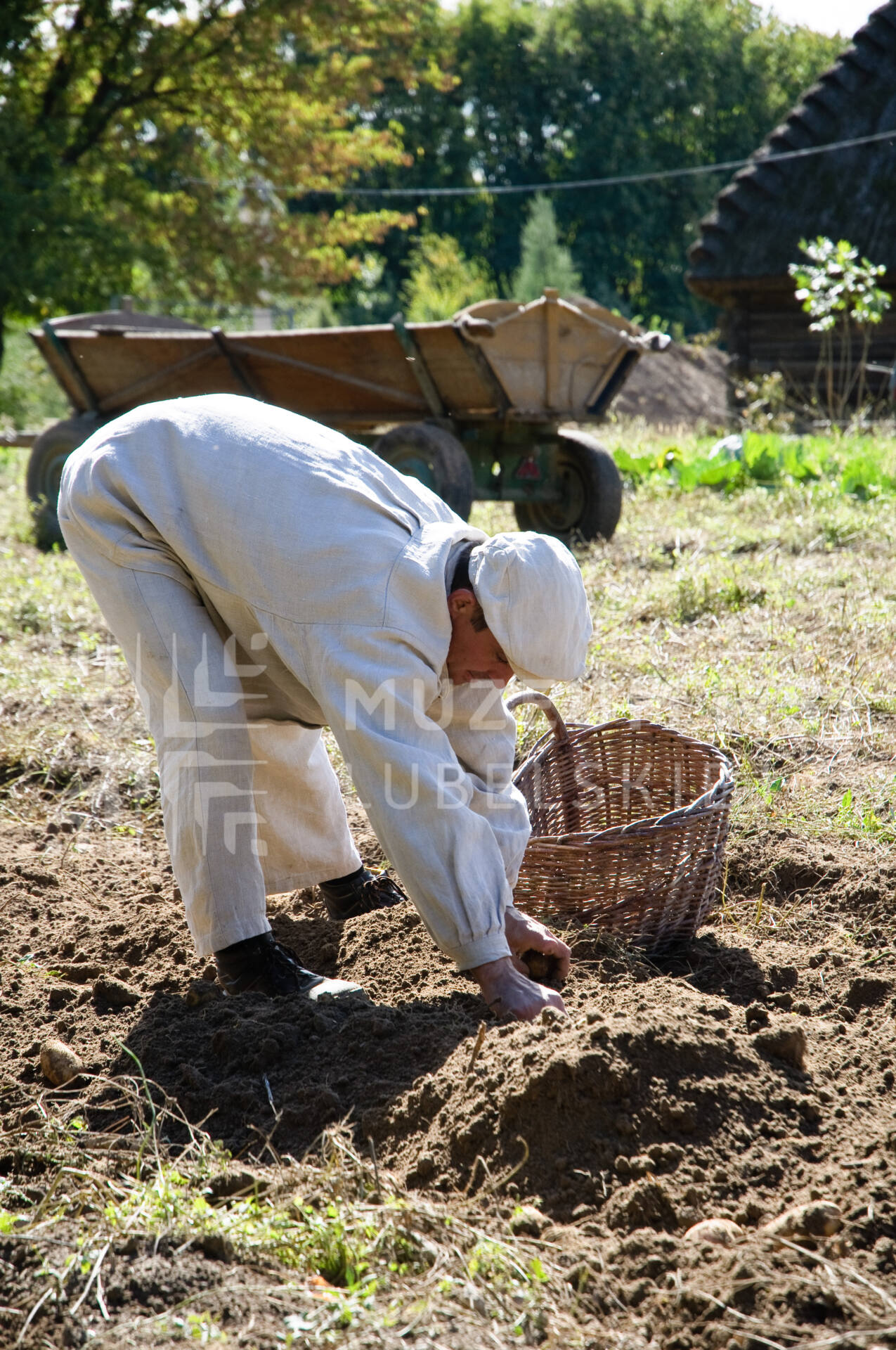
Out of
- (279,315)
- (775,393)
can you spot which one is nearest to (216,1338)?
(775,393)

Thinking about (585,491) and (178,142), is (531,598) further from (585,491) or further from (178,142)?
(178,142)

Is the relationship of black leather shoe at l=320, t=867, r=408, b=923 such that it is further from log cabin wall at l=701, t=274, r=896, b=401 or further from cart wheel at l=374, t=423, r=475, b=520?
log cabin wall at l=701, t=274, r=896, b=401

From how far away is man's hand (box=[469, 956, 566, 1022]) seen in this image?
6.82ft

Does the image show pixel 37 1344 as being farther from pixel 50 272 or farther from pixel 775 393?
pixel 50 272

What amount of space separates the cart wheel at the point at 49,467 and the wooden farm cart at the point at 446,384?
13 millimetres

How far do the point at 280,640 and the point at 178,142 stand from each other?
16545mm

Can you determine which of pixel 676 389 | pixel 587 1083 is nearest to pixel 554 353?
pixel 587 1083

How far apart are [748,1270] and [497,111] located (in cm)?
3848

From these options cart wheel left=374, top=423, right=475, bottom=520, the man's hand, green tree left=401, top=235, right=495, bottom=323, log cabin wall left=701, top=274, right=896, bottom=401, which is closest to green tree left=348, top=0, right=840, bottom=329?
green tree left=401, top=235, right=495, bottom=323

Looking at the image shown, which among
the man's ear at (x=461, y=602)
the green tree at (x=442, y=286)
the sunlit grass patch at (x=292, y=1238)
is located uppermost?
the green tree at (x=442, y=286)

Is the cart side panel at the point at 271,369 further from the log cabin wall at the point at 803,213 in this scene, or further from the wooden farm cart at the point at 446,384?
the log cabin wall at the point at 803,213

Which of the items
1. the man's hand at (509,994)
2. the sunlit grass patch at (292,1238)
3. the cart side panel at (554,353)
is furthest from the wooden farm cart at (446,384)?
the sunlit grass patch at (292,1238)

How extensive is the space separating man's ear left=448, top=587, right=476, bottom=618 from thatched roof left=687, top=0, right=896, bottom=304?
1255cm

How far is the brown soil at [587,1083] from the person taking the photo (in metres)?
1.58
